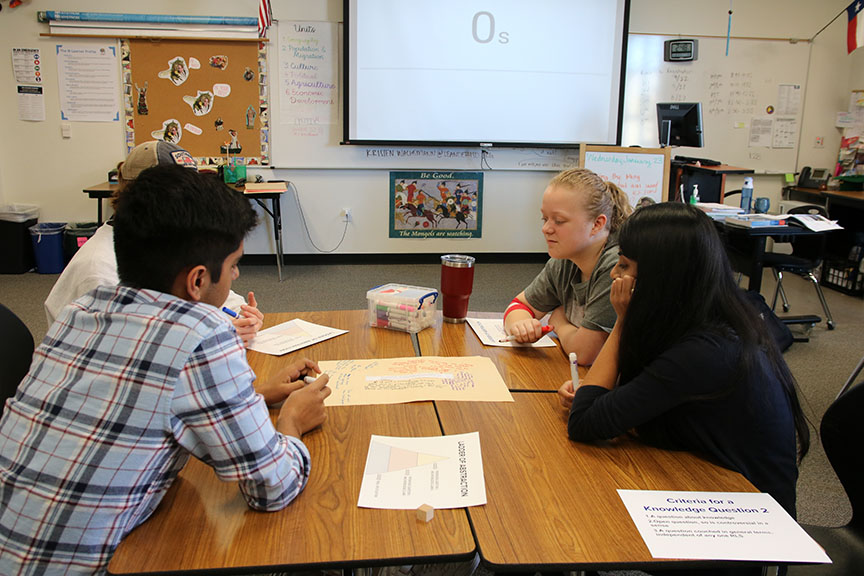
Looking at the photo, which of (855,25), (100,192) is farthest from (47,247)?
(855,25)

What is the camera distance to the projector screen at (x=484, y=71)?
5.02m

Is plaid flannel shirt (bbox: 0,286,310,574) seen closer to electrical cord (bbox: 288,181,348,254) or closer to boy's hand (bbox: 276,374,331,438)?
boy's hand (bbox: 276,374,331,438)

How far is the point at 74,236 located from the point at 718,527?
5171mm

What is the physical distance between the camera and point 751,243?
12.9ft

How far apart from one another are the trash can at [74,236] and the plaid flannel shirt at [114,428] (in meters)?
4.55

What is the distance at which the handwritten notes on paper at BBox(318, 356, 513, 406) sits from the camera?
1.41 m

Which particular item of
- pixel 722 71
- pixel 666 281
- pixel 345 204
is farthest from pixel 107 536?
pixel 722 71

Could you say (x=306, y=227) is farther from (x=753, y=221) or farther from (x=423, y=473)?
(x=423, y=473)

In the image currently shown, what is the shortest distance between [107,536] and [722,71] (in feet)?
19.4

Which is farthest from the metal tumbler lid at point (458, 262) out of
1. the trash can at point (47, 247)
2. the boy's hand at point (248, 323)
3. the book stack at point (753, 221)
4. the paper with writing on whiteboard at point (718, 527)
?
the trash can at point (47, 247)

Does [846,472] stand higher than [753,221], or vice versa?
[753,221]

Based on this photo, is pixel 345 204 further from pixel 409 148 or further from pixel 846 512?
pixel 846 512

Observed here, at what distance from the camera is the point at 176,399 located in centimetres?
91

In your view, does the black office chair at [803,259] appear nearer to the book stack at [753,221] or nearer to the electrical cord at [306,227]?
the book stack at [753,221]
